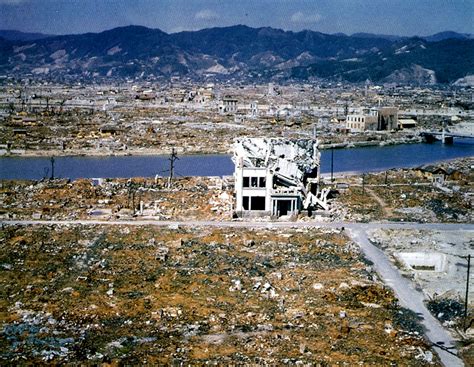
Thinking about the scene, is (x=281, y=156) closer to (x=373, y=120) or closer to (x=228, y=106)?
(x=373, y=120)

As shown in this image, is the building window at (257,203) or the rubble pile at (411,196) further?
the rubble pile at (411,196)

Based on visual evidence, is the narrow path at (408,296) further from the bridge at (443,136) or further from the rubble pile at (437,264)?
the bridge at (443,136)

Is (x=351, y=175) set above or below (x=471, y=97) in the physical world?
below

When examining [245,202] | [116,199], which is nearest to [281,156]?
[245,202]

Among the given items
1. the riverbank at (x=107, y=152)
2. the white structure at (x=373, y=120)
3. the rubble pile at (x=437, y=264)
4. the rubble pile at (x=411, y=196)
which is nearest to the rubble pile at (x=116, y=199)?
the rubble pile at (x=411, y=196)

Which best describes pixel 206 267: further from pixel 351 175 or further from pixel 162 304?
pixel 351 175

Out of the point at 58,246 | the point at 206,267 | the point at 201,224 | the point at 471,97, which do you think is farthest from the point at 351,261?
the point at 471,97
